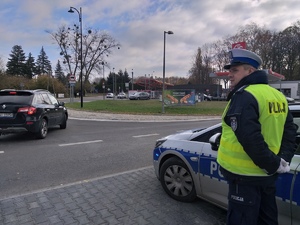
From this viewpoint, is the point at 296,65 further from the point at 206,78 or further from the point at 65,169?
the point at 65,169

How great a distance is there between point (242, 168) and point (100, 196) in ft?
8.59

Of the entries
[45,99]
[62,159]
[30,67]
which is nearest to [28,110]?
[45,99]

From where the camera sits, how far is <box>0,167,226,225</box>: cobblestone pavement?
319 centimetres

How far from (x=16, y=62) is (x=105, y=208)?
103m

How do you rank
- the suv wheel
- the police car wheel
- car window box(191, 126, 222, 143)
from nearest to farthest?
car window box(191, 126, 222, 143) → the police car wheel → the suv wheel

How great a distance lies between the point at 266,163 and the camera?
1802 mm

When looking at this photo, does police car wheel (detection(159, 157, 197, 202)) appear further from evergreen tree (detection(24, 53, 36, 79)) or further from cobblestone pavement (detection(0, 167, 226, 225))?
evergreen tree (detection(24, 53, 36, 79))

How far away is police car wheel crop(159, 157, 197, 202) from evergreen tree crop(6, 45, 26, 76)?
100m

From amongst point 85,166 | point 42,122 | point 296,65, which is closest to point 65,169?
point 85,166

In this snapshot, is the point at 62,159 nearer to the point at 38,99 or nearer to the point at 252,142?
the point at 38,99

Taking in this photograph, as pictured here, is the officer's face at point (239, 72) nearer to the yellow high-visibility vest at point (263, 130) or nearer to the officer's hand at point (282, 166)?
the yellow high-visibility vest at point (263, 130)

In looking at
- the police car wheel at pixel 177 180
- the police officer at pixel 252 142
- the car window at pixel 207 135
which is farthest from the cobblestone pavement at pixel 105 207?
the police officer at pixel 252 142

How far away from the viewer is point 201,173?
332 cm

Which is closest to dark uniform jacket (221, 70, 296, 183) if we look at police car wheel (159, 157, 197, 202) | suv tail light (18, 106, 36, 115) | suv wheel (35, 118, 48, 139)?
police car wheel (159, 157, 197, 202)
